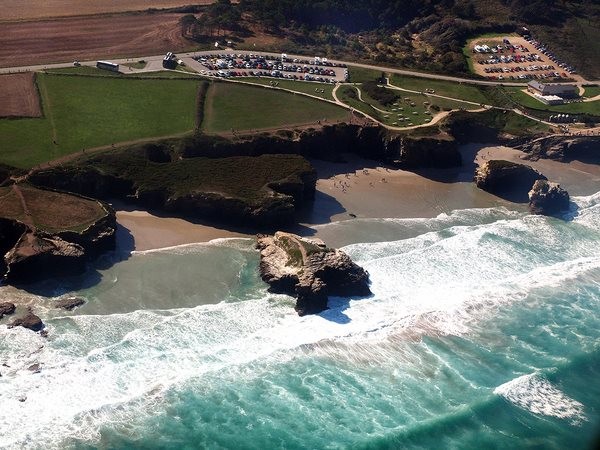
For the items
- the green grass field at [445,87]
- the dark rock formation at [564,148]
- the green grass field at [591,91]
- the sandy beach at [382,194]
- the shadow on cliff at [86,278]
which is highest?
the green grass field at [591,91]

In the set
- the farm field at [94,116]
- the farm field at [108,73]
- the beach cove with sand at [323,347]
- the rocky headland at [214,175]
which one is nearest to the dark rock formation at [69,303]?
the beach cove with sand at [323,347]

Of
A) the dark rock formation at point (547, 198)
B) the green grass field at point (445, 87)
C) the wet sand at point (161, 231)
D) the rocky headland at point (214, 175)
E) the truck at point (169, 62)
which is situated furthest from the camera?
the green grass field at point (445, 87)

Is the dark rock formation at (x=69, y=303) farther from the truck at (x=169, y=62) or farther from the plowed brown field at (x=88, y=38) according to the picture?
the plowed brown field at (x=88, y=38)

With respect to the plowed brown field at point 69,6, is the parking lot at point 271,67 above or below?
below

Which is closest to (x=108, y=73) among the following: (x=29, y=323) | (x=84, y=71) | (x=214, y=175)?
(x=84, y=71)

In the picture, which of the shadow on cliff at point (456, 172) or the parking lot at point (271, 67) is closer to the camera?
the shadow on cliff at point (456, 172)

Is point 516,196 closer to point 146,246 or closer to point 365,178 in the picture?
point 365,178

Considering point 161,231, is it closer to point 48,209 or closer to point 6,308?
point 48,209

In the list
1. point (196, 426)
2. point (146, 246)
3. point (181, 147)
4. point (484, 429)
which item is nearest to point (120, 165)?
point (181, 147)

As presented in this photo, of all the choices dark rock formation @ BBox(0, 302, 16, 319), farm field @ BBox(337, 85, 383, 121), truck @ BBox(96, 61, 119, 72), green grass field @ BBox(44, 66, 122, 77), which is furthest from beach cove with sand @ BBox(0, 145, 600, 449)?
truck @ BBox(96, 61, 119, 72)
